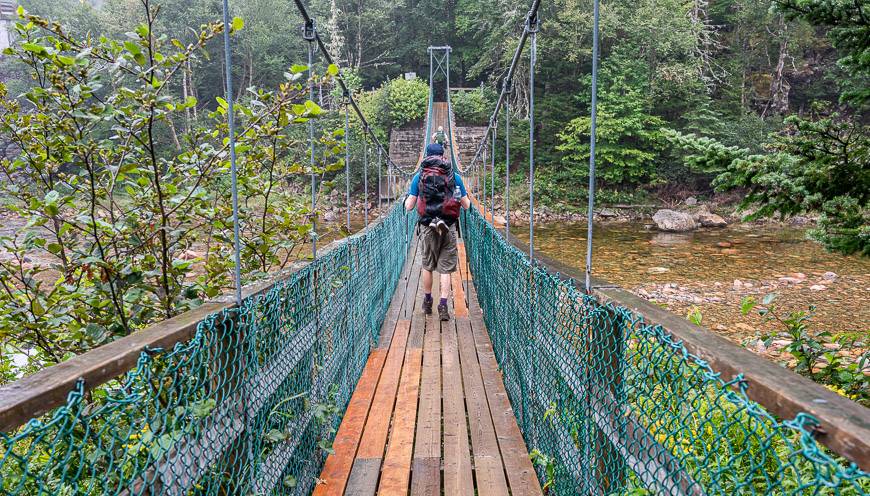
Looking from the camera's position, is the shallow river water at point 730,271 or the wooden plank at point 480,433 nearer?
the wooden plank at point 480,433

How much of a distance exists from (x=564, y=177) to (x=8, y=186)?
15.0 m

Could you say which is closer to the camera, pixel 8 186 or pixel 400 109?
pixel 8 186

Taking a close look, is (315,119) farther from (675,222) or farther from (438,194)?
(675,222)

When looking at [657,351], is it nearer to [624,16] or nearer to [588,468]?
[588,468]

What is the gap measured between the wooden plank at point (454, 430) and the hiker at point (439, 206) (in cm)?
63

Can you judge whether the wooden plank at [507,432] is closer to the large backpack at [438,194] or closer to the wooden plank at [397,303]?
the wooden plank at [397,303]

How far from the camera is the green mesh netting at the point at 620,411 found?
72 cm

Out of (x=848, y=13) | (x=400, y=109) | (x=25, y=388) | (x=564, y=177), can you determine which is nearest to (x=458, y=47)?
(x=400, y=109)

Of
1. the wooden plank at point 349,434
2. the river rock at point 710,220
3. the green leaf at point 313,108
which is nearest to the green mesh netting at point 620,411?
the wooden plank at point 349,434

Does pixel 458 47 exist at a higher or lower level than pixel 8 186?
higher

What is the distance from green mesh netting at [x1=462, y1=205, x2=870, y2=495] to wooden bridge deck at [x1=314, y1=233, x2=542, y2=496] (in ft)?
0.38

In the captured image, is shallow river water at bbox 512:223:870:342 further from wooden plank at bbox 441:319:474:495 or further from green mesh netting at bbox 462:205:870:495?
green mesh netting at bbox 462:205:870:495

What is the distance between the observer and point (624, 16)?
13.7 meters

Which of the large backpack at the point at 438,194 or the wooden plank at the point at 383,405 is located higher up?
the large backpack at the point at 438,194
